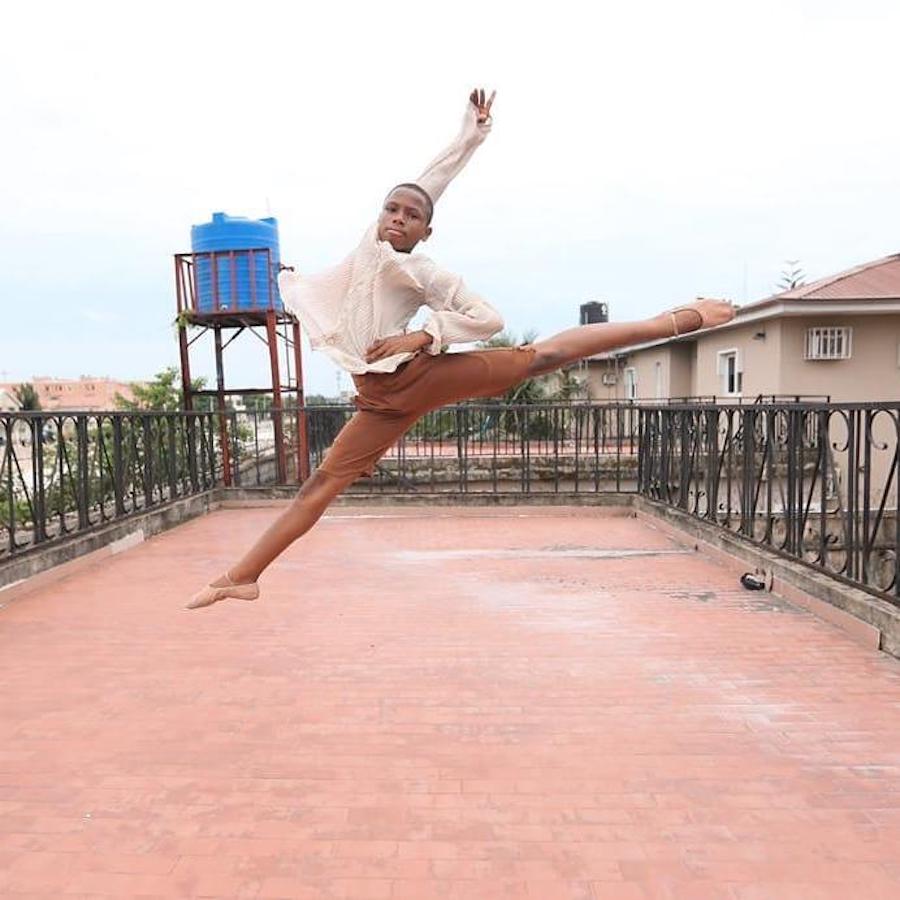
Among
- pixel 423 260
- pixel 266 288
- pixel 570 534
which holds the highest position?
pixel 266 288

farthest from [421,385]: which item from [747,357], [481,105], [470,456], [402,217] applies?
[747,357]

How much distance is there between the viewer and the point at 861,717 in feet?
9.48

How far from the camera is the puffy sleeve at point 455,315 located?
2391mm

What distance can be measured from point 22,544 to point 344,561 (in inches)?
93.2

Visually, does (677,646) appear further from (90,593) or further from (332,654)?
(90,593)

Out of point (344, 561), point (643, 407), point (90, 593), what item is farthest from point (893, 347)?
point (90, 593)

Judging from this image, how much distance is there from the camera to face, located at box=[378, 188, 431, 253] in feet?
8.02

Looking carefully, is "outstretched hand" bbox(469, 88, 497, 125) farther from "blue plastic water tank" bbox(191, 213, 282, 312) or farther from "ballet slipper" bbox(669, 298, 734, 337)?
"blue plastic water tank" bbox(191, 213, 282, 312)

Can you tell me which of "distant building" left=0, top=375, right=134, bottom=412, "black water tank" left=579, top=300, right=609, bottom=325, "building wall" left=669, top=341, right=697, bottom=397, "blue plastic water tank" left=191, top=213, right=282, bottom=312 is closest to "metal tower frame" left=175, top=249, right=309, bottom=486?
"blue plastic water tank" left=191, top=213, right=282, bottom=312

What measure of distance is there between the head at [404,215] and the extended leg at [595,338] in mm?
582

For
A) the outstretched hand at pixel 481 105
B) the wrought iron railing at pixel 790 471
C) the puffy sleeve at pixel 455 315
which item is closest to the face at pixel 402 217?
the puffy sleeve at pixel 455 315

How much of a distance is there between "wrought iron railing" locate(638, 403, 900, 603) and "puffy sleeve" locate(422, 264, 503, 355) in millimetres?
2194

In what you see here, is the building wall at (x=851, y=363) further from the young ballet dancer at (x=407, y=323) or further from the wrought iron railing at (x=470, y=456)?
the young ballet dancer at (x=407, y=323)

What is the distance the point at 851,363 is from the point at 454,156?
13.6 m
